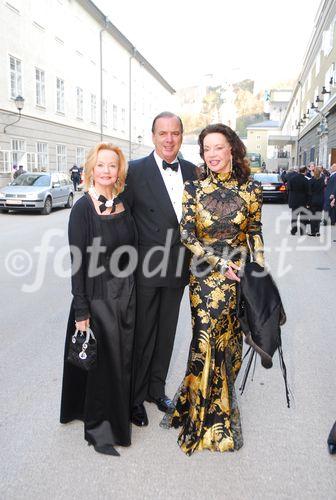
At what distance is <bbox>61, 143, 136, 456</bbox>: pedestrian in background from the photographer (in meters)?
2.89

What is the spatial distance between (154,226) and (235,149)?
28.7 inches

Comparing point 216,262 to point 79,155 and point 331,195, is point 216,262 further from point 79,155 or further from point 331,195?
point 79,155

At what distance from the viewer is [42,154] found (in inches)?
1111

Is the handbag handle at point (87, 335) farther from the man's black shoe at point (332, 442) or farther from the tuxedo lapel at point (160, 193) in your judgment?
the man's black shoe at point (332, 442)

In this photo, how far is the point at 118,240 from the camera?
9.74 feet

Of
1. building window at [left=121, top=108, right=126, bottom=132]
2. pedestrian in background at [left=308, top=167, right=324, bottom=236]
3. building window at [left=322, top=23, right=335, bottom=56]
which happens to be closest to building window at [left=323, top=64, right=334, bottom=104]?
building window at [left=322, top=23, right=335, bottom=56]

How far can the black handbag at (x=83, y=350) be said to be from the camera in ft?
9.39

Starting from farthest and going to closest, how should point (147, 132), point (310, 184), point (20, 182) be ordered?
point (147, 132), point (20, 182), point (310, 184)

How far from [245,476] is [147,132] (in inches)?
2172

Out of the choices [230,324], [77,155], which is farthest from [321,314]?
[77,155]

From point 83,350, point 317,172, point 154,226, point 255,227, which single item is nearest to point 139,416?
point 83,350

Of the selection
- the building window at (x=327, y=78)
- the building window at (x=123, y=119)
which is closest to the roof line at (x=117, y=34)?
the building window at (x=123, y=119)

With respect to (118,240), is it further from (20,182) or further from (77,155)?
(77,155)

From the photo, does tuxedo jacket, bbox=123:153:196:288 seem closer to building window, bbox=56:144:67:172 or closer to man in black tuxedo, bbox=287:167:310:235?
man in black tuxedo, bbox=287:167:310:235
